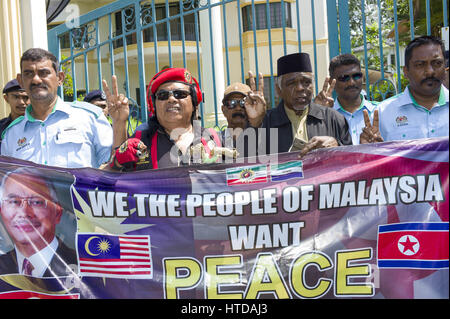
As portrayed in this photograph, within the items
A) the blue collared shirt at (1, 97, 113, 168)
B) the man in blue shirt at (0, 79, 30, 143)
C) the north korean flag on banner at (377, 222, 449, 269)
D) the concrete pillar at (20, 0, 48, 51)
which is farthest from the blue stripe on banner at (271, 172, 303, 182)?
the concrete pillar at (20, 0, 48, 51)

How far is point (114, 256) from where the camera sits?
3355 millimetres

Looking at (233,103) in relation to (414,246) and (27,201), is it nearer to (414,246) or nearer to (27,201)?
(27,201)

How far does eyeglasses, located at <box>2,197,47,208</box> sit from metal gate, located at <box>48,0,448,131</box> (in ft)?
8.32

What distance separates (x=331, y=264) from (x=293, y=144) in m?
1.05

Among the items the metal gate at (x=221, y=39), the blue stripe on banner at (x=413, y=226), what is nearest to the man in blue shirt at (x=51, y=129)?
the metal gate at (x=221, y=39)

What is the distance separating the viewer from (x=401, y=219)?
3.16 meters

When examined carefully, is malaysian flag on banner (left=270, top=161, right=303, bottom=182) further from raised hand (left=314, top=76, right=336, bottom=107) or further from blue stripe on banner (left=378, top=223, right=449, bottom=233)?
raised hand (left=314, top=76, right=336, bottom=107)

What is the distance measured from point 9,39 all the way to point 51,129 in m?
3.63

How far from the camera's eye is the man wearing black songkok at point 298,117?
3.91 meters

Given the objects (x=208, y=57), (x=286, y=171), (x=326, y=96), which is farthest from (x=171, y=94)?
(x=208, y=57)

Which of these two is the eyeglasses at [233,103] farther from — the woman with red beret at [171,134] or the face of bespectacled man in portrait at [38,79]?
the face of bespectacled man in portrait at [38,79]
